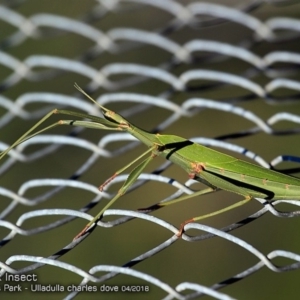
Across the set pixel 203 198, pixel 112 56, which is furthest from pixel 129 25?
pixel 203 198

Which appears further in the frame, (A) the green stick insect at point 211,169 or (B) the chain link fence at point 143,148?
(B) the chain link fence at point 143,148

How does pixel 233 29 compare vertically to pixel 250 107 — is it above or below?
above

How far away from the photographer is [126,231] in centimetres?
382

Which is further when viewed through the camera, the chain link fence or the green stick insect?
the chain link fence

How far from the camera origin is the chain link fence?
2.21 metres

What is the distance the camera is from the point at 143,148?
4.20 metres

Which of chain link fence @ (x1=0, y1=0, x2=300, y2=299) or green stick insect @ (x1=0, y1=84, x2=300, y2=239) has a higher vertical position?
chain link fence @ (x1=0, y1=0, x2=300, y2=299)

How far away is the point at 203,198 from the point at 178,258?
0.64m

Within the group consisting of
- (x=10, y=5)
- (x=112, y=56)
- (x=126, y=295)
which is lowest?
(x=126, y=295)

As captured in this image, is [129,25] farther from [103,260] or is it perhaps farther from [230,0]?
[103,260]

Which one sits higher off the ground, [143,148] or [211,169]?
[143,148]

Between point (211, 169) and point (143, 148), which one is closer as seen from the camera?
point (211, 169)

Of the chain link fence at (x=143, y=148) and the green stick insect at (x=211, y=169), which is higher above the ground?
the chain link fence at (x=143, y=148)

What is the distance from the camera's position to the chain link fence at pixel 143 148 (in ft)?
7.26
